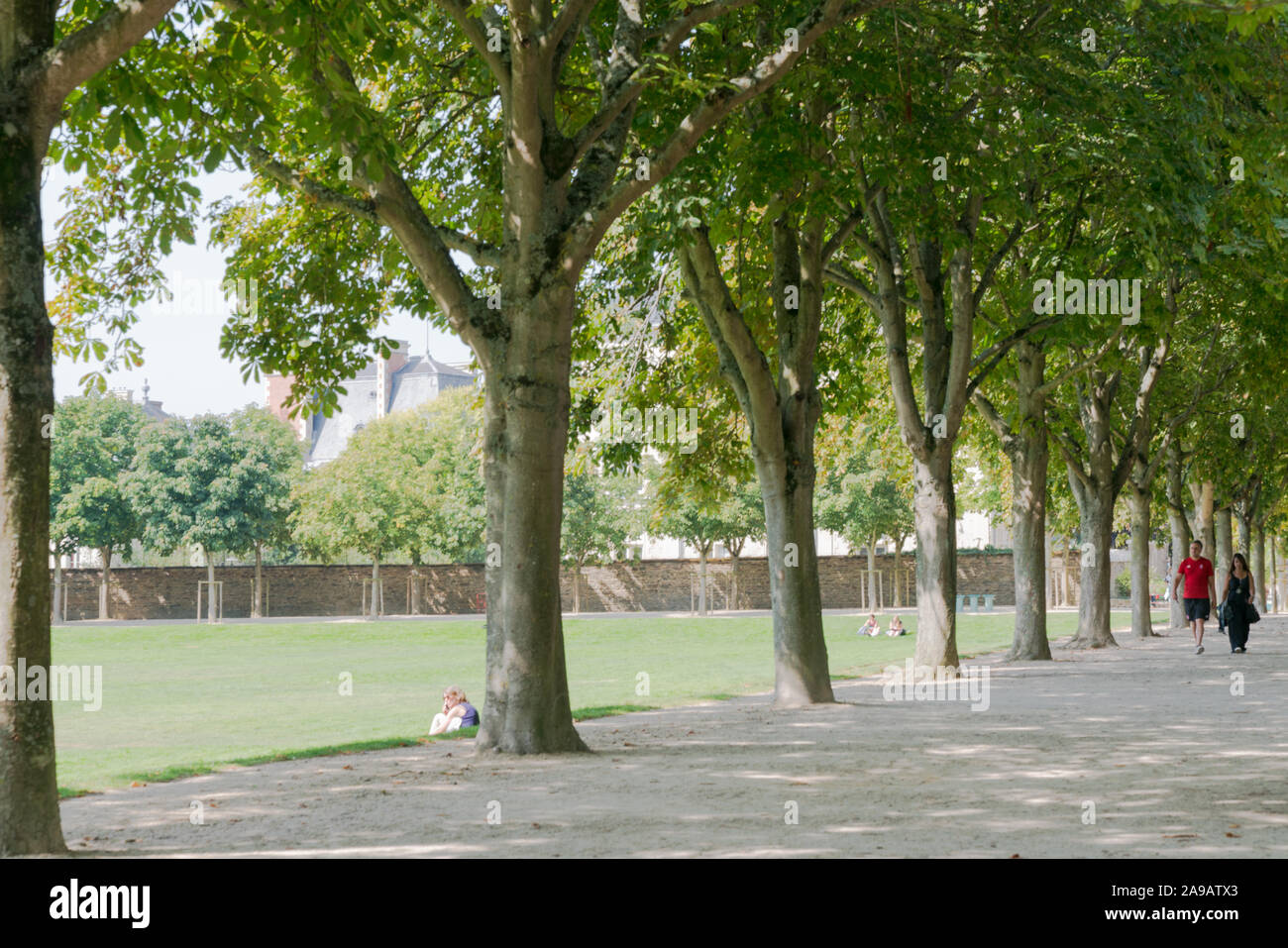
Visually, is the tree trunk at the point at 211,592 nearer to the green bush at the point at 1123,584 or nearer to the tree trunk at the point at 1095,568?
the tree trunk at the point at 1095,568

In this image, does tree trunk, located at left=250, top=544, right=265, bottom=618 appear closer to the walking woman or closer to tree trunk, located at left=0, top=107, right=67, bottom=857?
the walking woman

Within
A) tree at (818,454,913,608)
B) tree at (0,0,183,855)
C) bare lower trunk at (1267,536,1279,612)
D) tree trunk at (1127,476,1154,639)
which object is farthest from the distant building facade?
tree at (0,0,183,855)

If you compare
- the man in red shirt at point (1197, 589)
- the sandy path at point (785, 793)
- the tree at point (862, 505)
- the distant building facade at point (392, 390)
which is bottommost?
the sandy path at point (785, 793)

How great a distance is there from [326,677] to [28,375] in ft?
66.7

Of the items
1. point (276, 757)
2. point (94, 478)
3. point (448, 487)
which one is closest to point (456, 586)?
point (448, 487)

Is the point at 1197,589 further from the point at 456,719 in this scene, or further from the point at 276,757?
the point at 276,757

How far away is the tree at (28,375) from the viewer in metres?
7.41

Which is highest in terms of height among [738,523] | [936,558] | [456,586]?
[738,523]

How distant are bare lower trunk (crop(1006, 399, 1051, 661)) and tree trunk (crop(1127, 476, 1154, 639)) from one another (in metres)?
9.04

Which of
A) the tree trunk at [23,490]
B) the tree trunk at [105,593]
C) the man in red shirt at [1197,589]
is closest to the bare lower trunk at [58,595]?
the tree trunk at [105,593]

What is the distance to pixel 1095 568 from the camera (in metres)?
28.2

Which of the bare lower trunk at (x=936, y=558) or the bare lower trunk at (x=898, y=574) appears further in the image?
the bare lower trunk at (x=898, y=574)

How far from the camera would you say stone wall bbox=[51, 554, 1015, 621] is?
65500mm

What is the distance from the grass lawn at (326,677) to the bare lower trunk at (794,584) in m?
2.47
